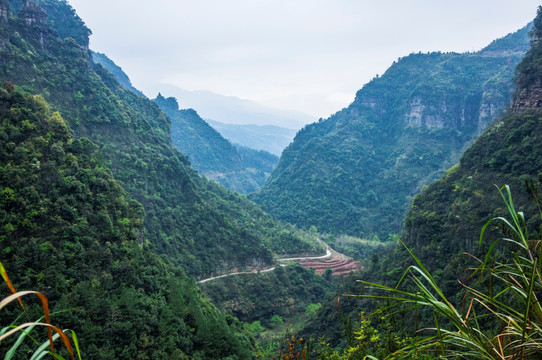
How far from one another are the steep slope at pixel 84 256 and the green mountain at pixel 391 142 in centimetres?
4514

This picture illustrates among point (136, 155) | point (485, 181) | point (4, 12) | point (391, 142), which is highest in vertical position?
point (4, 12)

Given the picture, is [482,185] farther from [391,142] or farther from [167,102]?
[167,102]

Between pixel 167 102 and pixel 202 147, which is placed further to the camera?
pixel 167 102

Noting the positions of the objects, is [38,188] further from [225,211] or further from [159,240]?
[225,211]

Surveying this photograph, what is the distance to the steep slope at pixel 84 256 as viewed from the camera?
15328 mm

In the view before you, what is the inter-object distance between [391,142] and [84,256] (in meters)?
78.9

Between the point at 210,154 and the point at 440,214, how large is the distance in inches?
3389

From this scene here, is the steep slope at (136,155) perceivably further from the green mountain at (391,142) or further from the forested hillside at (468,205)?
the green mountain at (391,142)

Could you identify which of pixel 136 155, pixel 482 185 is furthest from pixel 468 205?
pixel 136 155

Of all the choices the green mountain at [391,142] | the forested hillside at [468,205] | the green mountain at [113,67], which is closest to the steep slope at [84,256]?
the forested hillside at [468,205]

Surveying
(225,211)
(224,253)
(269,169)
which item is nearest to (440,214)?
(224,253)

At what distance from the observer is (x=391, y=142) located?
282ft

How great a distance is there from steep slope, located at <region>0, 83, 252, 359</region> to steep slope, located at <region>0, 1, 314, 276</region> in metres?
10.2

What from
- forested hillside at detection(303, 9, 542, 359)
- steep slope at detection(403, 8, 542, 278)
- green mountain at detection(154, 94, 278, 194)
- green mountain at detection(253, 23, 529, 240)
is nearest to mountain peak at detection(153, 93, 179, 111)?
green mountain at detection(154, 94, 278, 194)
